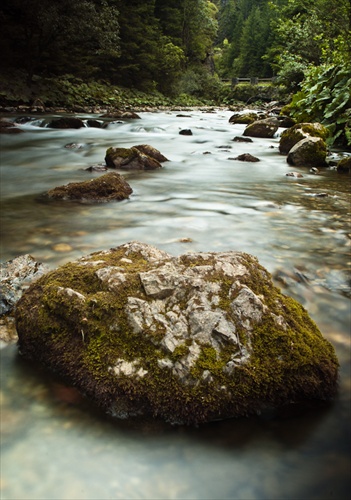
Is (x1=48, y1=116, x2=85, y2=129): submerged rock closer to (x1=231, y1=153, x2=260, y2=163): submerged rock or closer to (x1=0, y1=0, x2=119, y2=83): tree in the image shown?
(x1=231, y1=153, x2=260, y2=163): submerged rock

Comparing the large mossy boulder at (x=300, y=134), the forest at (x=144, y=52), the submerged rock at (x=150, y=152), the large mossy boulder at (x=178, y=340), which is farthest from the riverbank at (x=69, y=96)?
the large mossy boulder at (x=178, y=340)

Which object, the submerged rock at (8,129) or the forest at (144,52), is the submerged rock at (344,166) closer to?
the forest at (144,52)

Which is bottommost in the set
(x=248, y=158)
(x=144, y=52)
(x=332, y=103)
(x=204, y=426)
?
(x=248, y=158)

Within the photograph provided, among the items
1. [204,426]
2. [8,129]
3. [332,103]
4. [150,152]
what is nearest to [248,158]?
[150,152]

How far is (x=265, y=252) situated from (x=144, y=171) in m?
4.63

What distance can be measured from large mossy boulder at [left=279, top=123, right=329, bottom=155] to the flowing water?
5.97ft

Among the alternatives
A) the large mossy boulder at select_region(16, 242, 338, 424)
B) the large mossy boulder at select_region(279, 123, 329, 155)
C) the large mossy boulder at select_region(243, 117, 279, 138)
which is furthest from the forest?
the large mossy boulder at select_region(16, 242, 338, 424)

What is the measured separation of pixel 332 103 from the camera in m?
11.3

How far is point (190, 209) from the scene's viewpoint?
211 inches

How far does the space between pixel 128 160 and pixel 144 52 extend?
27923 millimetres

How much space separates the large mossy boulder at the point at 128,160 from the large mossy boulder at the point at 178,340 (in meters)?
6.00

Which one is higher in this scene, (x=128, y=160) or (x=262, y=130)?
(x=128, y=160)

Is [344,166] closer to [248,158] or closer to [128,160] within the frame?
[248,158]

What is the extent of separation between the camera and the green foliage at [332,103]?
35.4 feet
